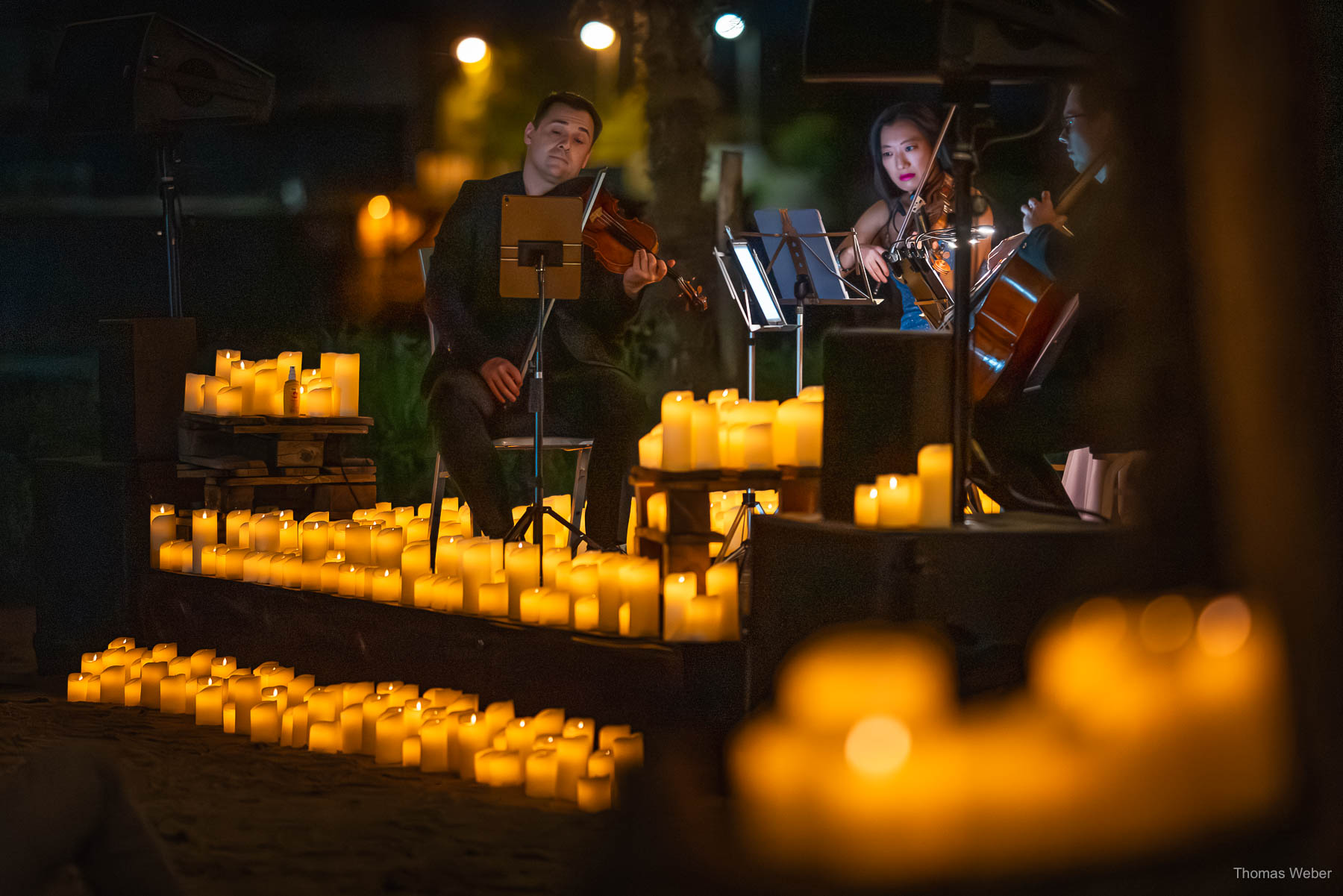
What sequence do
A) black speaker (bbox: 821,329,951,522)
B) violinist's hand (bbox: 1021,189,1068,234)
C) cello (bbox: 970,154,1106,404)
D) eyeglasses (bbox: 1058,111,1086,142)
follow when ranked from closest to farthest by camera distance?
black speaker (bbox: 821,329,951,522) → cello (bbox: 970,154,1106,404) → eyeglasses (bbox: 1058,111,1086,142) → violinist's hand (bbox: 1021,189,1068,234)

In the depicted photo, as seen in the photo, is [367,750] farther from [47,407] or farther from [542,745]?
[47,407]

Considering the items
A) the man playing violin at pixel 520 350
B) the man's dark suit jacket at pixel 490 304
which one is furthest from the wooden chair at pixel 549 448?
the man's dark suit jacket at pixel 490 304

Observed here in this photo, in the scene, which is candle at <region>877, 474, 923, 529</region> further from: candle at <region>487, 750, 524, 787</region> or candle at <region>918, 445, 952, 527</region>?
candle at <region>487, 750, 524, 787</region>

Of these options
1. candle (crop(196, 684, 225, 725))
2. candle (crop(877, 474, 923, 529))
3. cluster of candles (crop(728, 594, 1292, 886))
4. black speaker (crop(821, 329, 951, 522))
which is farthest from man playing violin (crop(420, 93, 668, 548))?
cluster of candles (crop(728, 594, 1292, 886))

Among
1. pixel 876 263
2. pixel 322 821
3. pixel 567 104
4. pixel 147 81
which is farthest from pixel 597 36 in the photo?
pixel 322 821

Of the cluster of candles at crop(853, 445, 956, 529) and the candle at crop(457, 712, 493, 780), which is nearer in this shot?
the cluster of candles at crop(853, 445, 956, 529)

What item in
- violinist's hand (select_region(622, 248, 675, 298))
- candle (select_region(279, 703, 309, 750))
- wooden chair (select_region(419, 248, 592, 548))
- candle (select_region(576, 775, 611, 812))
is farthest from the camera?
violinist's hand (select_region(622, 248, 675, 298))

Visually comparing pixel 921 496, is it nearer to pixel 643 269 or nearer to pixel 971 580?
pixel 971 580

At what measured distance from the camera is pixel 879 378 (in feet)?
7.18

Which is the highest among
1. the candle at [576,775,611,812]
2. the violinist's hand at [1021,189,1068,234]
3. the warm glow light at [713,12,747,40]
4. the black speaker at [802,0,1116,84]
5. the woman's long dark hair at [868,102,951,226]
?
the warm glow light at [713,12,747,40]

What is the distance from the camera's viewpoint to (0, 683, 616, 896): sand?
1902 millimetres

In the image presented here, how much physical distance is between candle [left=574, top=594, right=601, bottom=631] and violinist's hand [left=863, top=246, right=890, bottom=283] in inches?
84.4

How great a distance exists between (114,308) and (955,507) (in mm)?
4243

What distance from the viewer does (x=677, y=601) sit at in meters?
2.55
